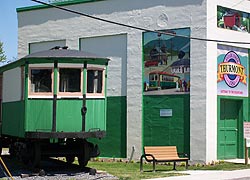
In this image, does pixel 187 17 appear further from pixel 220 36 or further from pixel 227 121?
pixel 227 121

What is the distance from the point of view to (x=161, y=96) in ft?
68.4

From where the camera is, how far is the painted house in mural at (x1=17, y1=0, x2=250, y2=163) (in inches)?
784

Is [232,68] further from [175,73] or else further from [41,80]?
[41,80]

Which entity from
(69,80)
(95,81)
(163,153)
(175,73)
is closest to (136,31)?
(175,73)

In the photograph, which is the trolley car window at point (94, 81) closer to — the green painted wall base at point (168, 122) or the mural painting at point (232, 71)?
the green painted wall base at point (168, 122)

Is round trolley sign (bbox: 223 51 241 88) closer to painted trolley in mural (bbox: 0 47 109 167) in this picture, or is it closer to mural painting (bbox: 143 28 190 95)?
mural painting (bbox: 143 28 190 95)

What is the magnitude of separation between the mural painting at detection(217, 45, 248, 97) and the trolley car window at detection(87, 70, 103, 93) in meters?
6.11

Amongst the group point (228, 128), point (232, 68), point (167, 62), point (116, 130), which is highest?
point (167, 62)

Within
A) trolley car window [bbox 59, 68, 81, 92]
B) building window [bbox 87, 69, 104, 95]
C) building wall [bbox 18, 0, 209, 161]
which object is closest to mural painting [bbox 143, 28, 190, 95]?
building wall [bbox 18, 0, 209, 161]

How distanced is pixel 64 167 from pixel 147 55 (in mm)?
6333

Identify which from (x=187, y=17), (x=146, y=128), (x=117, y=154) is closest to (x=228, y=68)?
(x=187, y=17)

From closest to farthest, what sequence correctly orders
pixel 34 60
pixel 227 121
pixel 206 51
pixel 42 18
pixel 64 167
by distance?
1. pixel 34 60
2. pixel 64 167
3. pixel 206 51
4. pixel 227 121
5. pixel 42 18

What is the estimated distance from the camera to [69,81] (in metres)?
15.5

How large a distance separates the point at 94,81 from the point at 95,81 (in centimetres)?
5
